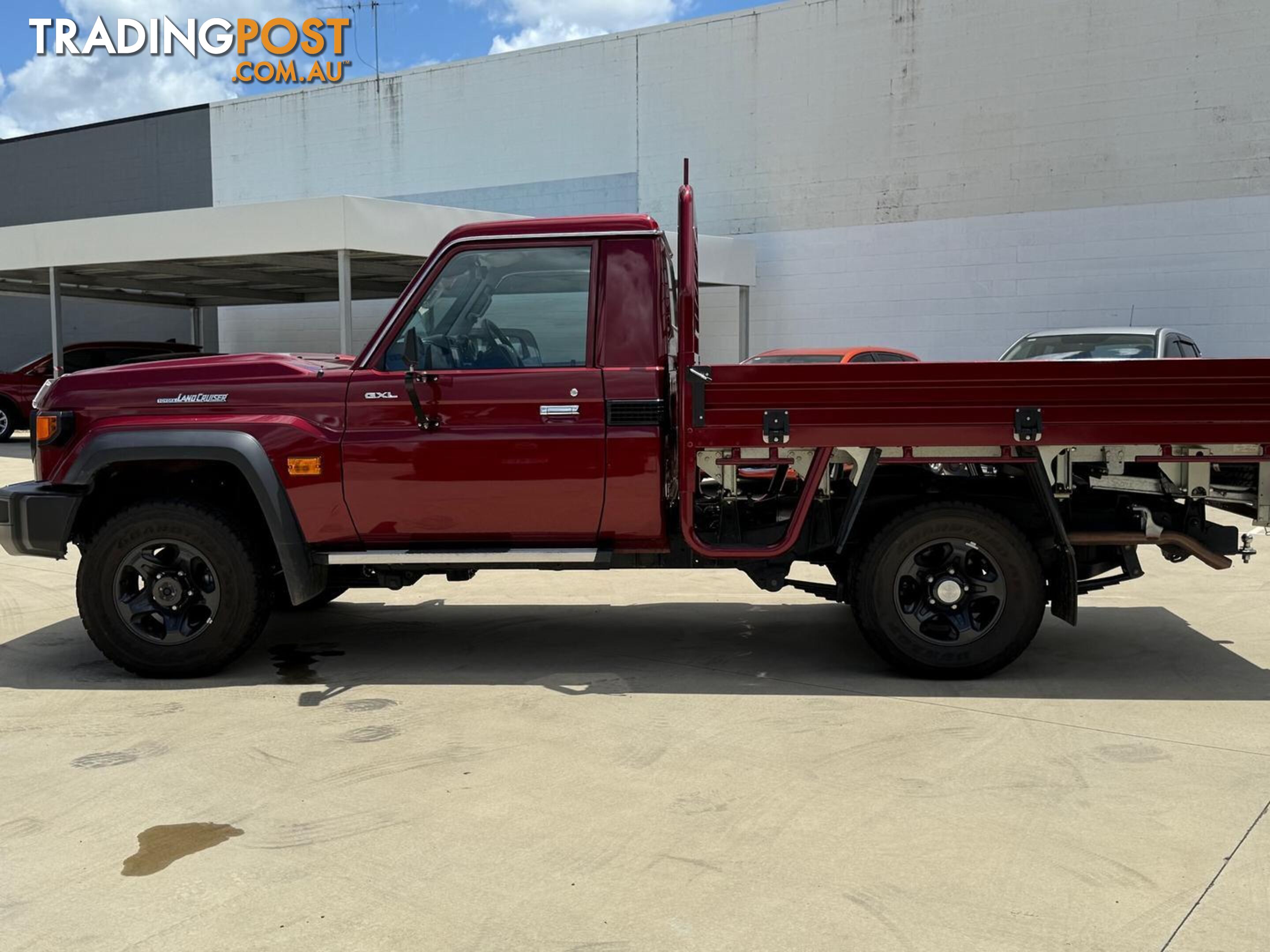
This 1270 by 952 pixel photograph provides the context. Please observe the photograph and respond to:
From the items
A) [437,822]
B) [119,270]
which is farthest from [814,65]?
[437,822]

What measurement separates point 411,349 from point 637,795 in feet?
7.39

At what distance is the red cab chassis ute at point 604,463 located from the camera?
5078 mm

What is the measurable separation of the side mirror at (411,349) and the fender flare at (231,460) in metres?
0.88

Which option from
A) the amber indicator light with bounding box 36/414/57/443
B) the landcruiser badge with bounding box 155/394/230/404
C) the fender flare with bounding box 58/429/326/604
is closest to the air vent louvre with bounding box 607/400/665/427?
the fender flare with bounding box 58/429/326/604

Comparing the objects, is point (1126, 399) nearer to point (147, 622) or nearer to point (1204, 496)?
point (1204, 496)

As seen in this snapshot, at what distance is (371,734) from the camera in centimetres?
460

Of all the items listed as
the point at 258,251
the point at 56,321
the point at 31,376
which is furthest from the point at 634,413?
the point at 31,376

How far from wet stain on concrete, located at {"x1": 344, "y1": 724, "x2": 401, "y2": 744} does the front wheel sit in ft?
7.28

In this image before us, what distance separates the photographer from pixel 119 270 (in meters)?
19.7

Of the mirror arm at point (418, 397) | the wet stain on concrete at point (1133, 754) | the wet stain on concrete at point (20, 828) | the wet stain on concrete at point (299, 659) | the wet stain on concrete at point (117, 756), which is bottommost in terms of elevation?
the wet stain on concrete at point (299, 659)

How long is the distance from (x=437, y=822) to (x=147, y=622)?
2539 millimetres

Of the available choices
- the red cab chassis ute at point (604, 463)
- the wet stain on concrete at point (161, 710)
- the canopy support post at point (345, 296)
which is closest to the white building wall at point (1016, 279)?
the canopy support post at point (345, 296)

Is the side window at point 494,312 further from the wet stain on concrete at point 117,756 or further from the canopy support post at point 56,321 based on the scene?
the canopy support post at point 56,321

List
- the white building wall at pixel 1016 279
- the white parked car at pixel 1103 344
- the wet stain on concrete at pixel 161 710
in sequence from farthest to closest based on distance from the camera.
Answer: the white building wall at pixel 1016 279
the white parked car at pixel 1103 344
the wet stain on concrete at pixel 161 710
